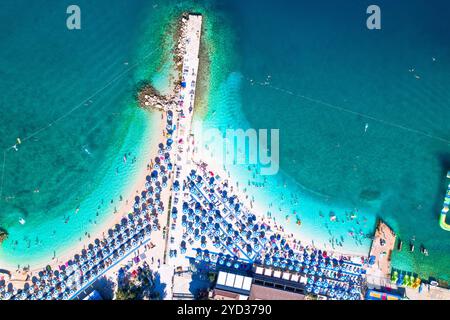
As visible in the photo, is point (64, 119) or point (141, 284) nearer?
point (141, 284)

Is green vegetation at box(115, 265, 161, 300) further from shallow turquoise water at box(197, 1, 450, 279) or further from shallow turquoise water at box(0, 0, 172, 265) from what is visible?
shallow turquoise water at box(197, 1, 450, 279)

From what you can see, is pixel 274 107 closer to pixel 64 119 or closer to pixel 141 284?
pixel 64 119

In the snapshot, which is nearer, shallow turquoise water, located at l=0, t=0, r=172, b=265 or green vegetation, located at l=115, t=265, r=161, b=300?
green vegetation, located at l=115, t=265, r=161, b=300

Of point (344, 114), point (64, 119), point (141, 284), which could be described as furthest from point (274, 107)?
point (141, 284)

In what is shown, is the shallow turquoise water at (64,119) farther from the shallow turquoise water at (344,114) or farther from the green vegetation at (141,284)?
the shallow turquoise water at (344,114)

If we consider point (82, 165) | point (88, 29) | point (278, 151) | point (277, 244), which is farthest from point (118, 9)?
point (277, 244)

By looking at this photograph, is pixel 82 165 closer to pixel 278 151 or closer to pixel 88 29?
pixel 88 29

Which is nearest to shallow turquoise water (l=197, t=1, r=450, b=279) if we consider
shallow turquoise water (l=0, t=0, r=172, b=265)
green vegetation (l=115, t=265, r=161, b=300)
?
shallow turquoise water (l=0, t=0, r=172, b=265)
